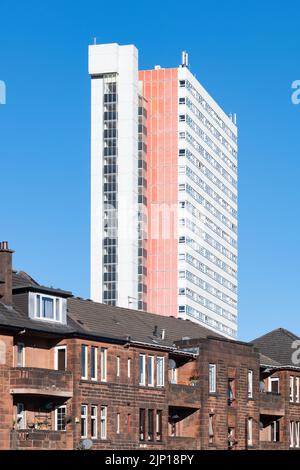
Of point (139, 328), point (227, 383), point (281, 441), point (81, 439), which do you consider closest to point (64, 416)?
point (81, 439)

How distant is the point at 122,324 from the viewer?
278ft

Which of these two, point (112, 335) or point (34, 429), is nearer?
point (34, 429)

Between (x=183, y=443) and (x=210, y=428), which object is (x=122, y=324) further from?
(x=210, y=428)

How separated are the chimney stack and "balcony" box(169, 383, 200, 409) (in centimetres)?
1695

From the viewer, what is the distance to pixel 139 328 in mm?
85875

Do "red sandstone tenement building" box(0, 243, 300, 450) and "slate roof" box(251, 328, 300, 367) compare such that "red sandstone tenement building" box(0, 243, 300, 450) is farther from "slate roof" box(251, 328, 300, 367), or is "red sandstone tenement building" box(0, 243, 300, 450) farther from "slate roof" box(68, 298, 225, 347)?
"slate roof" box(251, 328, 300, 367)

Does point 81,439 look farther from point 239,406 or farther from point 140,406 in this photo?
point 239,406

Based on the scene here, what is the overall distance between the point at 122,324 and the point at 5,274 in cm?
1412

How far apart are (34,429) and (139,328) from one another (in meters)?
17.9

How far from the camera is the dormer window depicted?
7362 centimetres

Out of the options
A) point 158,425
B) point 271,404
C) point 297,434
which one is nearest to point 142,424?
point 158,425

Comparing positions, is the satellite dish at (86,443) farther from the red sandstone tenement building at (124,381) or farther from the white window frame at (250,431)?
the white window frame at (250,431)

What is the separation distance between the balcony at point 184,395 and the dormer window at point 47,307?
12.5m

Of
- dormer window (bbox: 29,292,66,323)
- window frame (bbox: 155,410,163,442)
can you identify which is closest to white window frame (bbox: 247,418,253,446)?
window frame (bbox: 155,410,163,442)
